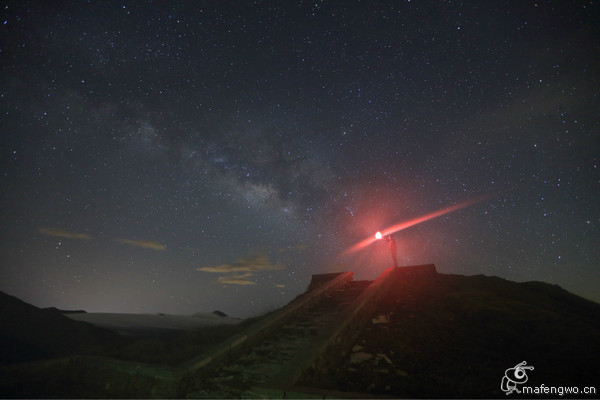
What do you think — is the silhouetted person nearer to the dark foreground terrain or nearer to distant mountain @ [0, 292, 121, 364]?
the dark foreground terrain

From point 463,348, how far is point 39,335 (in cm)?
1540

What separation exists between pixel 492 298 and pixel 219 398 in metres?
8.55

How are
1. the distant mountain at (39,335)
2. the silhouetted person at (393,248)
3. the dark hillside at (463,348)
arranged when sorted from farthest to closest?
the silhouetted person at (393,248), the distant mountain at (39,335), the dark hillside at (463,348)

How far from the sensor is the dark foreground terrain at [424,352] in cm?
436

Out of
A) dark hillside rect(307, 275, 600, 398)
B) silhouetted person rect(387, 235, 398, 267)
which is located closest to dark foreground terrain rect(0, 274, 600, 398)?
dark hillside rect(307, 275, 600, 398)

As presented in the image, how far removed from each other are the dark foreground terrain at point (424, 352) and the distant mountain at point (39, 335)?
116 mm

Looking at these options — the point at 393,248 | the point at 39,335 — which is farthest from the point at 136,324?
the point at 393,248

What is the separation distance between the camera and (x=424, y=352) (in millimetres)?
5445

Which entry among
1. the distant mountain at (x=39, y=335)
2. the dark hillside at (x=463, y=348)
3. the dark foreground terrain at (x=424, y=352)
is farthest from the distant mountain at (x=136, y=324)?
the dark hillside at (x=463, y=348)

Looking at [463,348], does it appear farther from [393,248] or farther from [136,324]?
[136,324]

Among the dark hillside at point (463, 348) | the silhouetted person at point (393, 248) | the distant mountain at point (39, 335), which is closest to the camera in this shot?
the dark hillside at point (463, 348)

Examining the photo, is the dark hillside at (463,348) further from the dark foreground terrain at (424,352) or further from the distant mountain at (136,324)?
the distant mountain at (136,324)

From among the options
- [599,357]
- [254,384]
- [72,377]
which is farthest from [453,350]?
[72,377]

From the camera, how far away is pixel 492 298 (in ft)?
27.9
